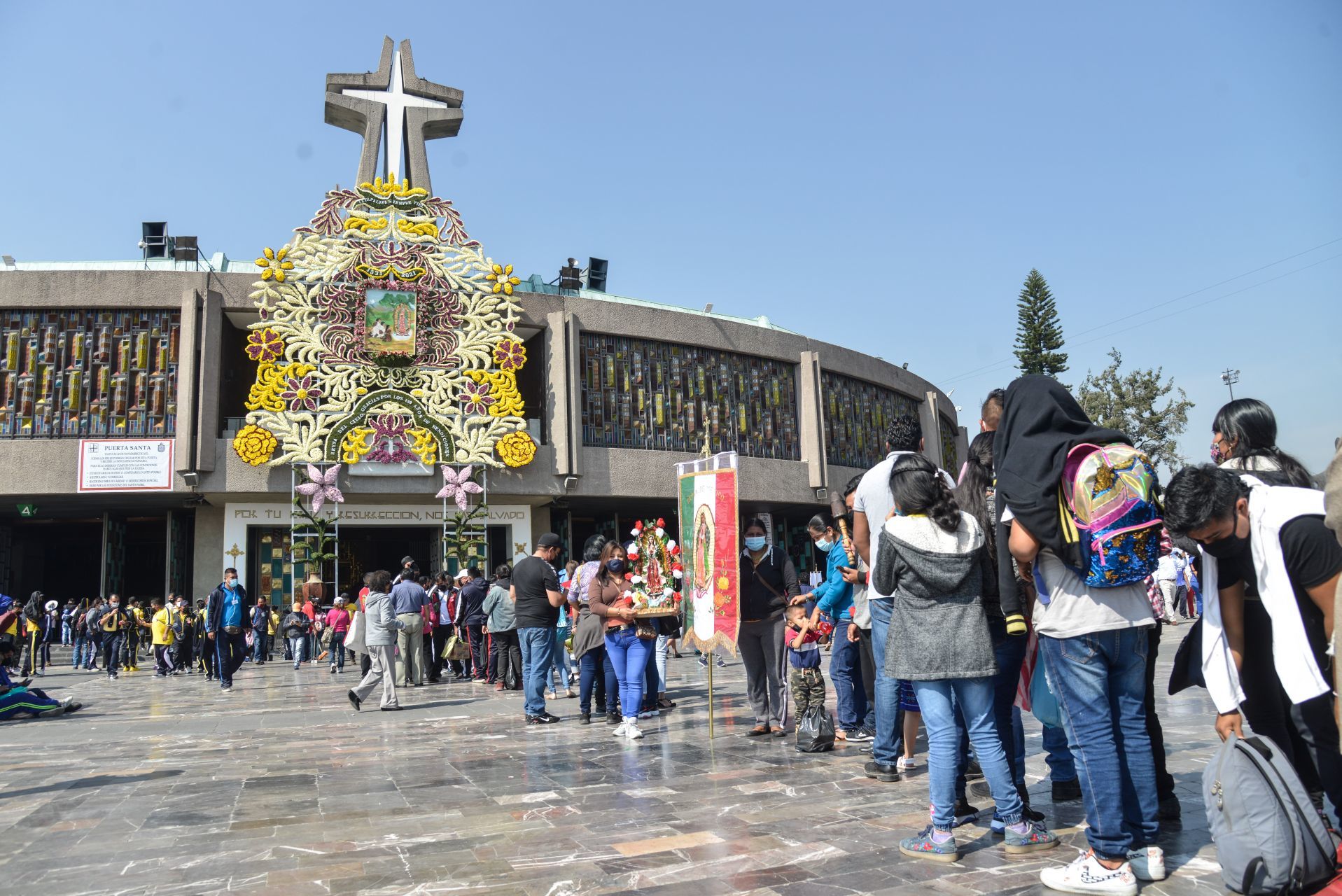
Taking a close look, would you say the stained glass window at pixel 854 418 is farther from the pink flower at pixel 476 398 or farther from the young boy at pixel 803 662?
the young boy at pixel 803 662

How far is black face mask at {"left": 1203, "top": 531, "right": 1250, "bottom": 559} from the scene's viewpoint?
3596 millimetres

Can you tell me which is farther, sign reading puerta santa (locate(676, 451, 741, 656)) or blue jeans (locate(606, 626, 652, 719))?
blue jeans (locate(606, 626, 652, 719))

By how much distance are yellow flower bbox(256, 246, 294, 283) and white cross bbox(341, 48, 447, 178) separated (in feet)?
12.2

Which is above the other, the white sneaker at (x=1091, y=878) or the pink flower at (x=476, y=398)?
the pink flower at (x=476, y=398)

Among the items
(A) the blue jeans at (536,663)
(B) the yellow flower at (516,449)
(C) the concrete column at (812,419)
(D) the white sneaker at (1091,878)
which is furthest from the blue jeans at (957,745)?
(C) the concrete column at (812,419)

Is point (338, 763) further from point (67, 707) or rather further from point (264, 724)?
point (67, 707)

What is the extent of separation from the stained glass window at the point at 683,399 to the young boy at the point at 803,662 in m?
18.3

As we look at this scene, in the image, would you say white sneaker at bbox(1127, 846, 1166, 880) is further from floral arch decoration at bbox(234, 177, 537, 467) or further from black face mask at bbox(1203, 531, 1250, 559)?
floral arch decoration at bbox(234, 177, 537, 467)

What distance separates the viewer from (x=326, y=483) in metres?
22.6

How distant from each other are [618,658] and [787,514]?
2304 centimetres

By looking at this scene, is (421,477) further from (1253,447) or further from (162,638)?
(1253,447)

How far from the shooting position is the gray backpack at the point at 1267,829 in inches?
126

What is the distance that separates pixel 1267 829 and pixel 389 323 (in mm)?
22179

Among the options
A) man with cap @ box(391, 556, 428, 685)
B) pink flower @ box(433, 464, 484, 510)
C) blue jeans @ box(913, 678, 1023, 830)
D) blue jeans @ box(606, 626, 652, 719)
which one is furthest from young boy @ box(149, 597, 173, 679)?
blue jeans @ box(913, 678, 1023, 830)
